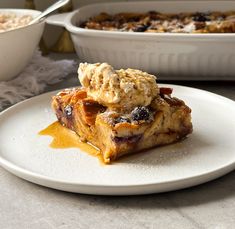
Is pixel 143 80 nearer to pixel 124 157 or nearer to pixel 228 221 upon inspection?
pixel 124 157

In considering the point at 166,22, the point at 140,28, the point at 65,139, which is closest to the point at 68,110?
the point at 65,139

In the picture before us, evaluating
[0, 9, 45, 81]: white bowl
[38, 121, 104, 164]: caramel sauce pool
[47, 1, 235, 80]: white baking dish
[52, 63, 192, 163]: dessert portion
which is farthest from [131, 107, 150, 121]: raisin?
[0, 9, 45, 81]: white bowl

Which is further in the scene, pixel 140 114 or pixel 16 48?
pixel 16 48

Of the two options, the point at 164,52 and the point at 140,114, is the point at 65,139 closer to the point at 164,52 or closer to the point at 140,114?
the point at 140,114

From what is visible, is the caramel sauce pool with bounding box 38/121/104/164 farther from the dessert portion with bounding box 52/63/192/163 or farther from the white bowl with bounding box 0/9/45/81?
the white bowl with bounding box 0/9/45/81

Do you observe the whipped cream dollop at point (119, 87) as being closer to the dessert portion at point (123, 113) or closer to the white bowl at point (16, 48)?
the dessert portion at point (123, 113)

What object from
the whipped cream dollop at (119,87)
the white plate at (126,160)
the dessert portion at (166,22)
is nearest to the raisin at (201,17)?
the dessert portion at (166,22)
